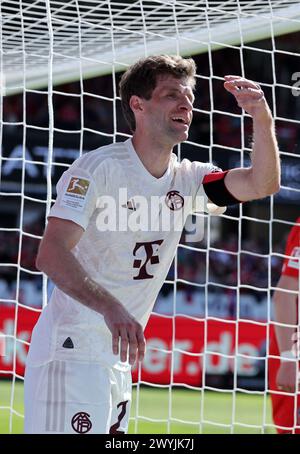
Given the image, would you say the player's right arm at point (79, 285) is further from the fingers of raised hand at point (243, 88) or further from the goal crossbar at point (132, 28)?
the goal crossbar at point (132, 28)

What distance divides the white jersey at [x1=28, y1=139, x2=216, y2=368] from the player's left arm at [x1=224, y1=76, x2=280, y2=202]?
0.28 meters

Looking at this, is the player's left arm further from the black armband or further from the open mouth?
the open mouth

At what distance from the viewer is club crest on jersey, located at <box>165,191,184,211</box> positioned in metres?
3.37

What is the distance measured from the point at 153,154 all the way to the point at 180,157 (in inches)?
296

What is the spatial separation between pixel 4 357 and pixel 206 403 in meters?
2.15

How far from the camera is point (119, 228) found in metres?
3.20

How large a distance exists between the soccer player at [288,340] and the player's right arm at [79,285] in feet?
5.69

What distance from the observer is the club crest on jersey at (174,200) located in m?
3.37

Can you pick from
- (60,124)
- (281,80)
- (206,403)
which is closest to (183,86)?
(206,403)

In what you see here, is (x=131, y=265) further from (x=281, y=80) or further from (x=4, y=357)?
(x=281, y=80)

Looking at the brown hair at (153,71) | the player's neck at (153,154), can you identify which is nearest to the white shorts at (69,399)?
the player's neck at (153,154)

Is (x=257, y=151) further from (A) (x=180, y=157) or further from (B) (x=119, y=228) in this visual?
(A) (x=180, y=157)

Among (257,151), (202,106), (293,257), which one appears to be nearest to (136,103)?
(257,151)

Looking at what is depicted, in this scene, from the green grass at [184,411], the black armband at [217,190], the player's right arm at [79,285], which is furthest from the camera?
the green grass at [184,411]
